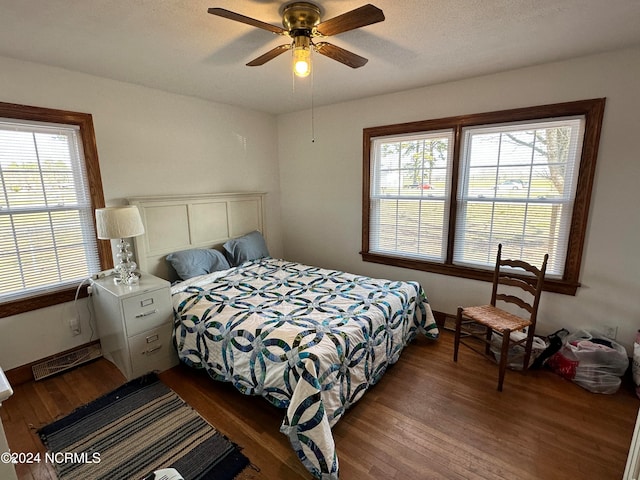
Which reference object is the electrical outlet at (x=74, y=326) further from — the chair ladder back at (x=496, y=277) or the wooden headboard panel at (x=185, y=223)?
the chair ladder back at (x=496, y=277)

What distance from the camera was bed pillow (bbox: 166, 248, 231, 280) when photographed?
9.62 ft

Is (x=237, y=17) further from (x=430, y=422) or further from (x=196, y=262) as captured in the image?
(x=430, y=422)

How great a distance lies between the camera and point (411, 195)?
321cm

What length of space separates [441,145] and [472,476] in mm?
2566

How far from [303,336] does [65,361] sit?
2.13 metres

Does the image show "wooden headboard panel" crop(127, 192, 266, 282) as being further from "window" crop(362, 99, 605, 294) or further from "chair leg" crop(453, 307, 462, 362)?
"chair leg" crop(453, 307, 462, 362)

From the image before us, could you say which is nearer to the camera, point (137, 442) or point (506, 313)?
point (137, 442)

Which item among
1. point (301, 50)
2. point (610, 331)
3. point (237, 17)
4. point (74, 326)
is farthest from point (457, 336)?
point (74, 326)

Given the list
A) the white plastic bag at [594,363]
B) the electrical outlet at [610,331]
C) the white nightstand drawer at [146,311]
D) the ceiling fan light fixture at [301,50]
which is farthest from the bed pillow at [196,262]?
the electrical outlet at [610,331]

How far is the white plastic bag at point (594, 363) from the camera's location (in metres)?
2.18

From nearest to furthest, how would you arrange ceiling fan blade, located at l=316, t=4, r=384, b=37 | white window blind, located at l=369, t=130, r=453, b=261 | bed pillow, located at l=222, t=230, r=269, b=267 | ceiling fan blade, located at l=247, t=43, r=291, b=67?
ceiling fan blade, located at l=316, t=4, r=384, b=37 → ceiling fan blade, located at l=247, t=43, r=291, b=67 → white window blind, located at l=369, t=130, r=453, b=261 → bed pillow, located at l=222, t=230, r=269, b=267

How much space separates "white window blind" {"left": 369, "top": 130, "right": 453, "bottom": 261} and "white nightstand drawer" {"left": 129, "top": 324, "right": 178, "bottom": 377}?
2.24 m

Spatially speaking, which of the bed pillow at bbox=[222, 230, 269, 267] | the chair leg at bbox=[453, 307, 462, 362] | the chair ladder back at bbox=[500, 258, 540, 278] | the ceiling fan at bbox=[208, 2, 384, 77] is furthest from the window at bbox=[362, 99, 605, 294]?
the ceiling fan at bbox=[208, 2, 384, 77]

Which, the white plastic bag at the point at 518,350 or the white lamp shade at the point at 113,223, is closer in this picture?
the white lamp shade at the point at 113,223
